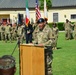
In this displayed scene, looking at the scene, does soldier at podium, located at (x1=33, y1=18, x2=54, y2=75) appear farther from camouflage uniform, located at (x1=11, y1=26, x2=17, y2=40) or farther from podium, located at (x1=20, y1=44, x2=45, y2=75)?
camouflage uniform, located at (x1=11, y1=26, x2=17, y2=40)

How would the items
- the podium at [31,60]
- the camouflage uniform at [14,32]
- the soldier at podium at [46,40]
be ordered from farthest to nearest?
the camouflage uniform at [14,32]
the soldier at podium at [46,40]
the podium at [31,60]

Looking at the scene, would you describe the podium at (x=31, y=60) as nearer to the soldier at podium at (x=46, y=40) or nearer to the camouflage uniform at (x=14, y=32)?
the soldier at podium at (x=46, y=40)

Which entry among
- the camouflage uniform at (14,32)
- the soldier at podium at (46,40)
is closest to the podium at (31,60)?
the soldier at podium at (46,40)

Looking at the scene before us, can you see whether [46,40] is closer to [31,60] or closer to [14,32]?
[31,60]

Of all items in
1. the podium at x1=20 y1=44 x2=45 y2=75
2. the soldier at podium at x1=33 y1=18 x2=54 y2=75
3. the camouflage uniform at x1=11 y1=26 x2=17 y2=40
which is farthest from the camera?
the camouflage uniform at x1=11 y1=26 x2=17 y2=40

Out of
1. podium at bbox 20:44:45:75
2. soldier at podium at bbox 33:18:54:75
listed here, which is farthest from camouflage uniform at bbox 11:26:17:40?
podium at bbox 20:44:45:75

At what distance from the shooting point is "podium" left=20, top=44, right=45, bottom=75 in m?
8.50

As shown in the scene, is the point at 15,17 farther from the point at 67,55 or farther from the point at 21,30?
the point at 67,55

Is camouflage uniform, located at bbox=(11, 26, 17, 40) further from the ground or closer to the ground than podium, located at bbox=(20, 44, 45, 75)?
further from the ground

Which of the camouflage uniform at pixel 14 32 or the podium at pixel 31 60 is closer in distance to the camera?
the podium at pixel 31 60

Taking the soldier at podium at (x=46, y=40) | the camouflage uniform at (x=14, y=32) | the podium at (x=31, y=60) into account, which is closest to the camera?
the podium at (x=31, y=60)

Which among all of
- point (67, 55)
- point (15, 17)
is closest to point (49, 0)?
point (15, 17)

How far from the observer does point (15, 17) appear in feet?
179

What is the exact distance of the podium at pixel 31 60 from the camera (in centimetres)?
850
